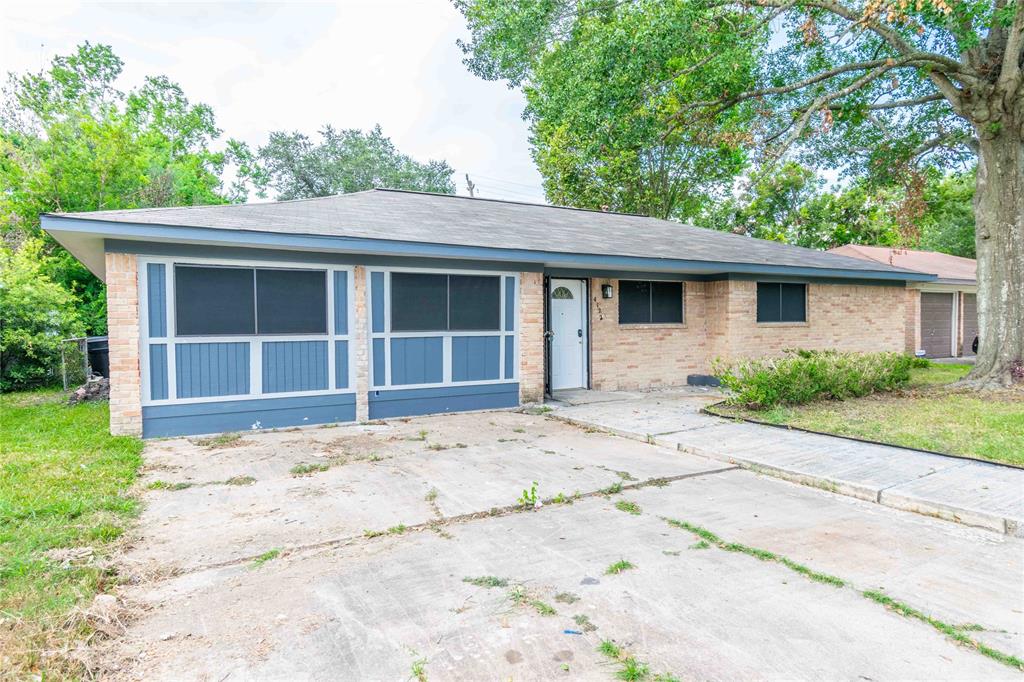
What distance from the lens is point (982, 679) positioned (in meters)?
2.25

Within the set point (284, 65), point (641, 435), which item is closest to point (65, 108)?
point (284, 65)

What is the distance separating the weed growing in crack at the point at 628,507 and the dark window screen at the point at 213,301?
5210mm

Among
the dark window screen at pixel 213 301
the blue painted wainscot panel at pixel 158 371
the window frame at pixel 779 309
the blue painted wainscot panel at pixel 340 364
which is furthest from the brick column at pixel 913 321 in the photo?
the blue painted wainscot panel at pixel 158 371

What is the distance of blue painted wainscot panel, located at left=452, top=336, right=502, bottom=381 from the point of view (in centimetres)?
865

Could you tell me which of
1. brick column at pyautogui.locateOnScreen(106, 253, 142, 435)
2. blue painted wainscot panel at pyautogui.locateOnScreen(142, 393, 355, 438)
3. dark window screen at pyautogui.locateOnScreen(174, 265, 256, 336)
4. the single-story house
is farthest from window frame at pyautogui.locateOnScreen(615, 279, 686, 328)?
the single-story house

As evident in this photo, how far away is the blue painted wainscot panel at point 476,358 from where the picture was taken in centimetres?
865

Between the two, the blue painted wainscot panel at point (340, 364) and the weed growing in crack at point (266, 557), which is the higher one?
the blue painted wainscot panel at point (340, 364)

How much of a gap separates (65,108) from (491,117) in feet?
58.8

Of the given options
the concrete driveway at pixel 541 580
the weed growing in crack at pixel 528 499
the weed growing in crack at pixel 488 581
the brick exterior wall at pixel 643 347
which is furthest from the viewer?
the brick exterior wall at pixel 643 347

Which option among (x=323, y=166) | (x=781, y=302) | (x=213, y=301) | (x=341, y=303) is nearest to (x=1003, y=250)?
(x=781, y=302)

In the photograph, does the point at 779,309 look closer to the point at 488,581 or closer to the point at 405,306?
the point at 405,306

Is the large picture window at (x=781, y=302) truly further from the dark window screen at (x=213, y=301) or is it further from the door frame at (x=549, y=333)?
the dark window screen at (x=213, y=301)

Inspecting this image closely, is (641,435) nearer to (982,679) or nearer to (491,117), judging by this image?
(982,679)

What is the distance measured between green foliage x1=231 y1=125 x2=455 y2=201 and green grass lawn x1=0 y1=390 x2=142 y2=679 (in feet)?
84.2
